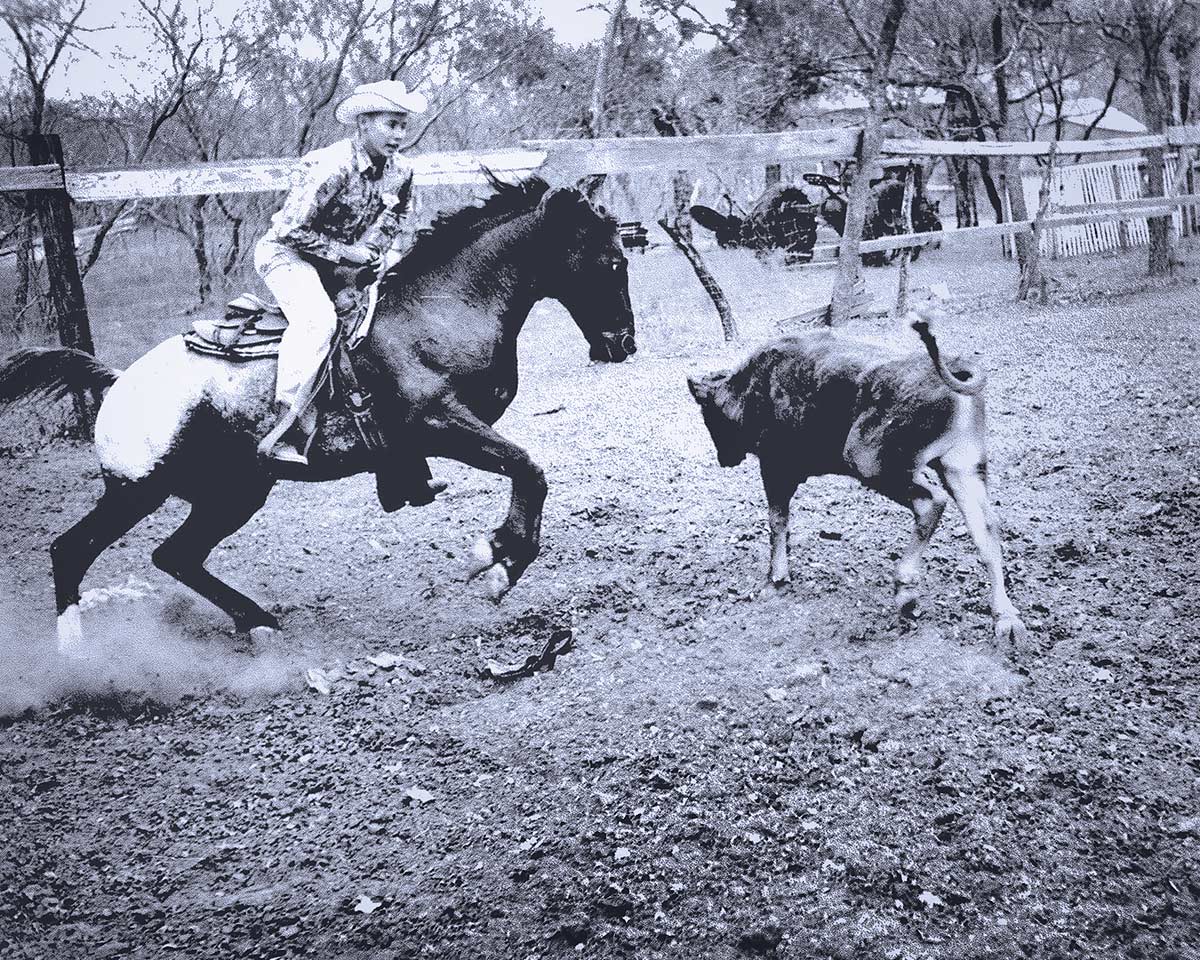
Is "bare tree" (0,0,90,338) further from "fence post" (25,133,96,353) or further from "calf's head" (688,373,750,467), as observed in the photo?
"calf's head" (688,373,750,467)

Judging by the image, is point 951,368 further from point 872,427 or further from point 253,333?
point 253,333

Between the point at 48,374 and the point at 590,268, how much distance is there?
2.47 m

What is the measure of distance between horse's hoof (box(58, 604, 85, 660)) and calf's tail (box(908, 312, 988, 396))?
12.1 ft

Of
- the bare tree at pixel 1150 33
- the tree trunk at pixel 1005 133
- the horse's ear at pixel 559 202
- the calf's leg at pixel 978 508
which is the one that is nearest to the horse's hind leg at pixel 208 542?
the horse's ear at pixel 559 202

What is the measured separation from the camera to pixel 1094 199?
17.8 m

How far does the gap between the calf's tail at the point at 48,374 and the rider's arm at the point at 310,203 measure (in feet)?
3.68

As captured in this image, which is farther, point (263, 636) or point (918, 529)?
point (263, 636)

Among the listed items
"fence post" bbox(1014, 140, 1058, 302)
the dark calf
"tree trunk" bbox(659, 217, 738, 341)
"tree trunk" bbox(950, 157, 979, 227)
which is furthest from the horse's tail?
"tree trunk" bbox(950, 157, 979, 227)

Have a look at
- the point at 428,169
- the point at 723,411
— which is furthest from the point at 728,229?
the point at 723,411

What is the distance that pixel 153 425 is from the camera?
3994 millimetres

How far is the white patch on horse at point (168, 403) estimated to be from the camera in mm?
3980

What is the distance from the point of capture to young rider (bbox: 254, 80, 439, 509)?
12.5ft

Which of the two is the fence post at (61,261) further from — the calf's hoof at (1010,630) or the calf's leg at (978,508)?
the calf's hoof at (1010,630)

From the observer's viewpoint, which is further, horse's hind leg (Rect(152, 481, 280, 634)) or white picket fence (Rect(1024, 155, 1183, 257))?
white picket fence (Rect(1024, 155, 1183, 257))
